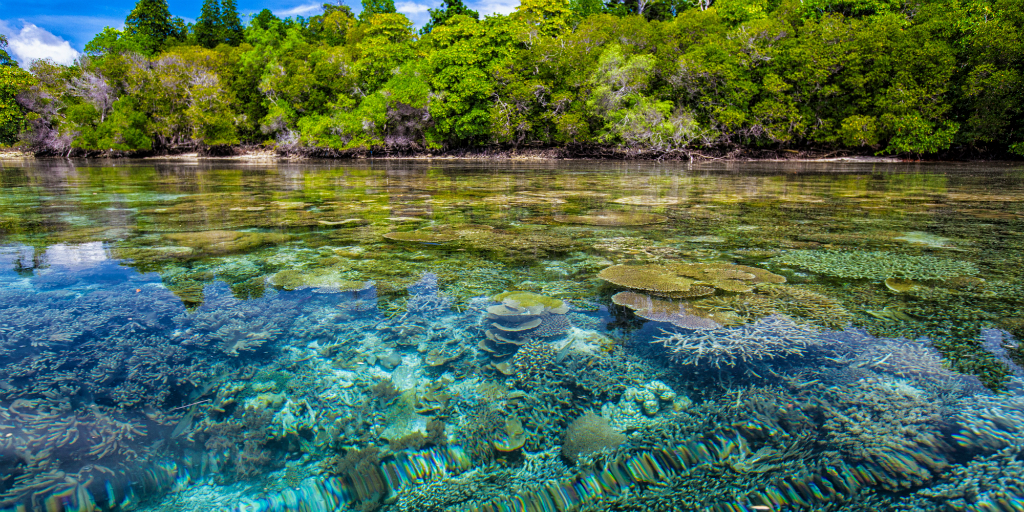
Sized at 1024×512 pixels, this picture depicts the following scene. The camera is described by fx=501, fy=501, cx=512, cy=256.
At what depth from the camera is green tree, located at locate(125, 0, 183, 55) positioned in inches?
2076

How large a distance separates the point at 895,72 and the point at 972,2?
537 centimetres

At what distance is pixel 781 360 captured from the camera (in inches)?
79.7

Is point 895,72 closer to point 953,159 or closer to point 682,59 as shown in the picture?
point 953,159

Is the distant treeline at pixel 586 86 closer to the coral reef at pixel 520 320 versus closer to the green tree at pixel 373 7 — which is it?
the green tree at pixel 373 7

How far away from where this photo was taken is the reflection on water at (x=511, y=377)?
4.48 feet

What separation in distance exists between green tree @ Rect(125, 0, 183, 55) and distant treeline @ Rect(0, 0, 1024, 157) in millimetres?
8165

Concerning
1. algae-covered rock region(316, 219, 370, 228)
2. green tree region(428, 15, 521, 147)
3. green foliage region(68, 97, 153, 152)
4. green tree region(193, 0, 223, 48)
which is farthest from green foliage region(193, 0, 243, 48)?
algae-covered rock region(316, 219, 370, 228)

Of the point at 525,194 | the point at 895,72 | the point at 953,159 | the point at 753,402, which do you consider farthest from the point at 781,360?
the point at 953,159

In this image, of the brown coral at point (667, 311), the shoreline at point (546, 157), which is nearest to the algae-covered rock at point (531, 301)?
the brown coral at point (667, 311)

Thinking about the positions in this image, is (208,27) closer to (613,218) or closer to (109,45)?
(109,45)

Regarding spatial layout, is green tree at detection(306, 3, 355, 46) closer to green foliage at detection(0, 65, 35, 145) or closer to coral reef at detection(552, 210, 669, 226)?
green foliage at detection(0, 65, 35, 145)

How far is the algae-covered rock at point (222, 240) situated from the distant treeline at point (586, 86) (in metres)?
23.6

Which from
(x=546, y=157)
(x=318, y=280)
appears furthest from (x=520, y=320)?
(x=546, y=157)

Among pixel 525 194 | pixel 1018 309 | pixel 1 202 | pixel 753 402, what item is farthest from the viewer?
pixel 525 194
